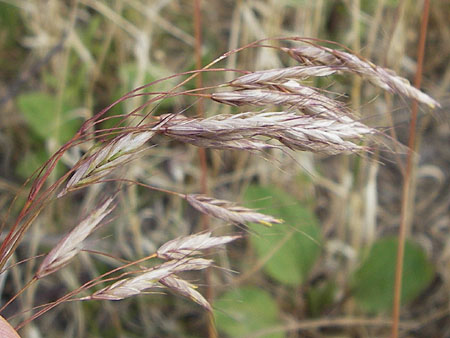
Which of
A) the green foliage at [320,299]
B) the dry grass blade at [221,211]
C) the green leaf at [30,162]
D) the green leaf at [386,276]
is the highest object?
the dry grass blade at [221,211]

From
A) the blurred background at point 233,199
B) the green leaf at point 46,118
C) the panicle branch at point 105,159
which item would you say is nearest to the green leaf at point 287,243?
the blurred background at point 233,199

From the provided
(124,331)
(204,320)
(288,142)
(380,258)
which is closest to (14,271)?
(124,331)

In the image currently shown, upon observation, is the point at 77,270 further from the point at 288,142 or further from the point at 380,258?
the point at 288,142

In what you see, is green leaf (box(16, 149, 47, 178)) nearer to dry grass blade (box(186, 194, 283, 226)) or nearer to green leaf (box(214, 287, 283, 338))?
green leaf (box(214, 287, 283, 338))

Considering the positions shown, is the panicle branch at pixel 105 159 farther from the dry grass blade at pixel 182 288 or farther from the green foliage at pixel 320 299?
the green foliage at pixel 320 299

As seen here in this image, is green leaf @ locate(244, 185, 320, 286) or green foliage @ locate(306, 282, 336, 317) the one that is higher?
green leaf @ locate(244, 185, 320, 286)

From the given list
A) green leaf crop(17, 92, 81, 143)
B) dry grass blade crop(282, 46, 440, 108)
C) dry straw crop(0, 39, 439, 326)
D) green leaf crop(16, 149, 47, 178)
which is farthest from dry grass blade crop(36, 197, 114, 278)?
green leaf crop(16, 149, 47, 178)

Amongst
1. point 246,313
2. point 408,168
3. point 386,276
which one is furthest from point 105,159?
point 386,276
